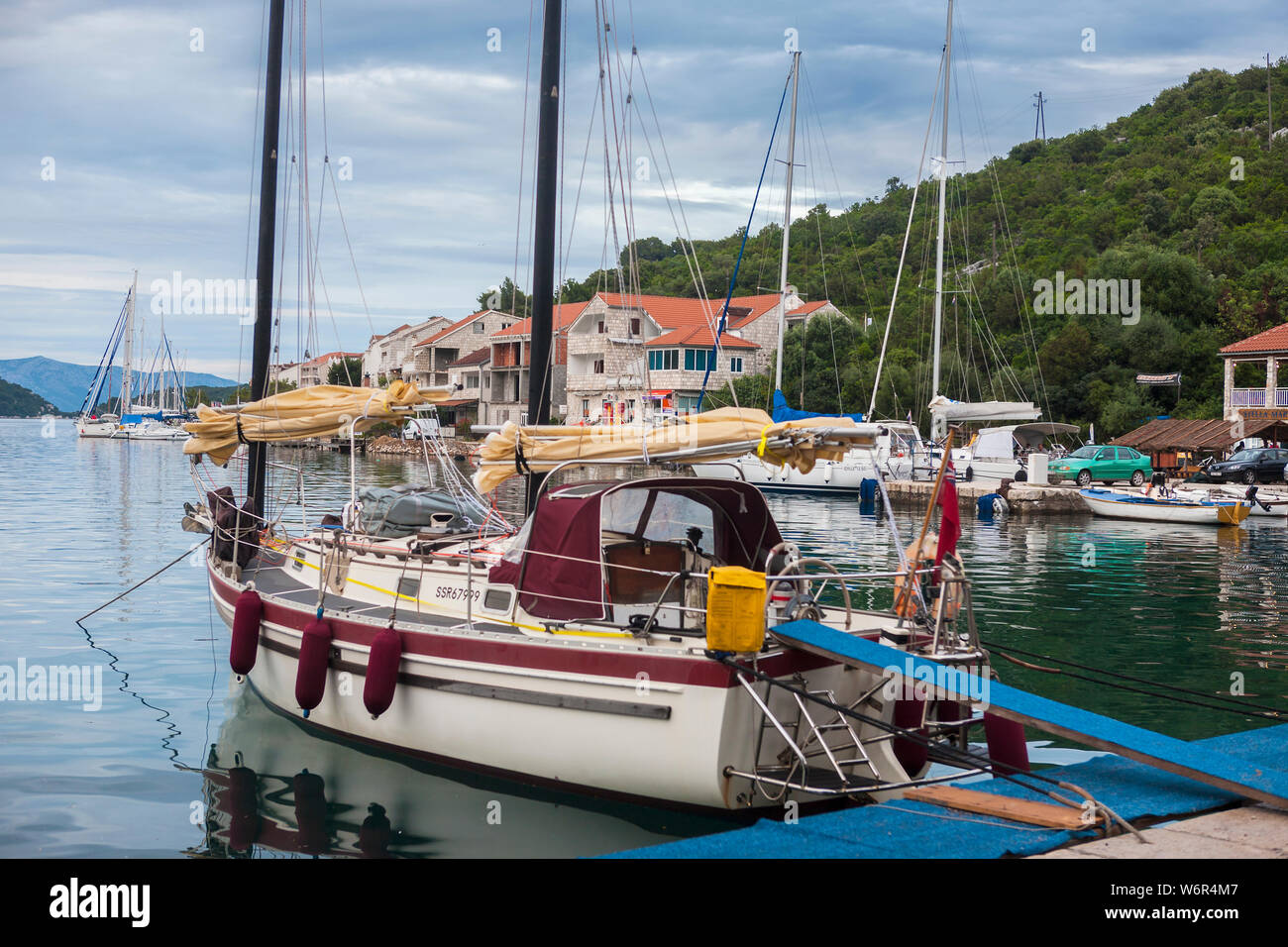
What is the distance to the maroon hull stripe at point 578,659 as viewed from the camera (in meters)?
7.83

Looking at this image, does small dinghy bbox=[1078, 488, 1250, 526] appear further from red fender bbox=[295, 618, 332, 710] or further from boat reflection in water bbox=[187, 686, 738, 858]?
red fender bbox=[295, 618, 332, 710]

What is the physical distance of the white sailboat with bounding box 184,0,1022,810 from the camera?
793cm

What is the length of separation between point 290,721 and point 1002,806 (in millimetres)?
7600

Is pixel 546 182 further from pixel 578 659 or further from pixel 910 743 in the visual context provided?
pixel 910 743

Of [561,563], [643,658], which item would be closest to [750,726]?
[643,658]

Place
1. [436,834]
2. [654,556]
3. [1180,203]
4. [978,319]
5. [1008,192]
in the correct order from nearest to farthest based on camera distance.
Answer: [436,834] → [654,556] → [978,319] → [1180,203] → [1008,192]

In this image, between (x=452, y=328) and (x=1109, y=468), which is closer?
(x=1109, y=468)

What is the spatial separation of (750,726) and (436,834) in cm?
280

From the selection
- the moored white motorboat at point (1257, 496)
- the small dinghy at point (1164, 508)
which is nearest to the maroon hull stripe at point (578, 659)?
the small dinghy at point (1164, 508)

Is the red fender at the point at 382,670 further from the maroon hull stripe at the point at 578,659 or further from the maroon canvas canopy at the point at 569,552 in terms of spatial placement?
the maroon canvas canopy at the point at 569,552

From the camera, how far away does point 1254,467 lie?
38438mm

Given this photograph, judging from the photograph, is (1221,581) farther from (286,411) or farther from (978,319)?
(978,319)

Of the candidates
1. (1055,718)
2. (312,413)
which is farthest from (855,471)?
(1055,718)

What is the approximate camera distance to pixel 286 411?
43.5ft
